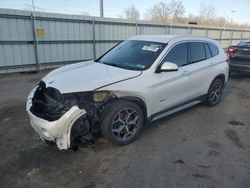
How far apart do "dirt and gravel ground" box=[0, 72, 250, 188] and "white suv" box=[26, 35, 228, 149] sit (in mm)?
301

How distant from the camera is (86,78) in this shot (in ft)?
11.5

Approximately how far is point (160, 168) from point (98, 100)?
130cm

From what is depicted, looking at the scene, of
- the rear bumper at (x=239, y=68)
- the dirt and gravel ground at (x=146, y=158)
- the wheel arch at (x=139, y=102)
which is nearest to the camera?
the dirt and gravel ground at (x=146, y=158)

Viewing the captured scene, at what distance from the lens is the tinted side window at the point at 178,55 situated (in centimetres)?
419

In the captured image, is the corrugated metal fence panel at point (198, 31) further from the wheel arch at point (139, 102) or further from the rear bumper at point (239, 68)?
the wheel arch at point (139, 102)

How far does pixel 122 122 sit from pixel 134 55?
138 cm

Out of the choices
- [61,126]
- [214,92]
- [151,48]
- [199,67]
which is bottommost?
[214,92]

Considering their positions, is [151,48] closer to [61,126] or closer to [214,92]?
[61,126]

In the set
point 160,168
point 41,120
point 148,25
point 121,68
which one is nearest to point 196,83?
point 121,68

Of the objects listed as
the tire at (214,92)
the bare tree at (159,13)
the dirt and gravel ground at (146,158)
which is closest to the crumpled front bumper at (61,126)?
the dirt and gravel ground at (146,158)

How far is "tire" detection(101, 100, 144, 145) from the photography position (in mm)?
3408

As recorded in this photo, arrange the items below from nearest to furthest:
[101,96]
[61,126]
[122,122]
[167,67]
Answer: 1. [61,126]
2. [101,96]
3. [122,122]
4. [167,67]

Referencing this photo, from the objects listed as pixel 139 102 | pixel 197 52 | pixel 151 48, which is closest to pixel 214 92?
pixel 197 52

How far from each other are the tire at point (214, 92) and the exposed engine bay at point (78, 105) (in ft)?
10.0
